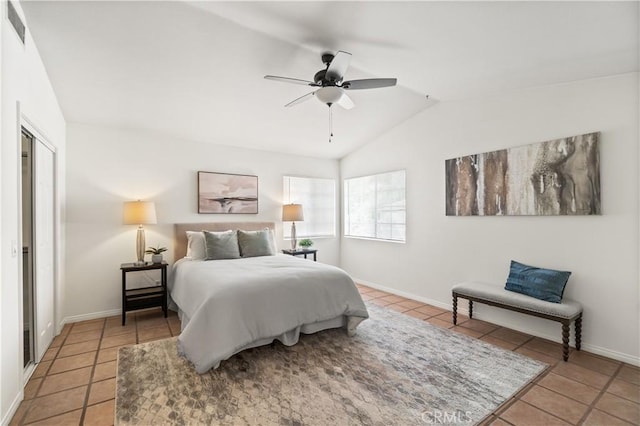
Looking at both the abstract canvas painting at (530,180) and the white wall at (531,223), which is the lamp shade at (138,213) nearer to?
the white wall at (531,223)

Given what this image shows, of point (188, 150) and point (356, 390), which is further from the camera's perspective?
point (188, 150)

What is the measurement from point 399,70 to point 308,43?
1033 millimetres

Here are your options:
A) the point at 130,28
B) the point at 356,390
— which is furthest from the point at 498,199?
the point at 130,28

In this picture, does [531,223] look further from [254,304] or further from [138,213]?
[138,213]

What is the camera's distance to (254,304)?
8.89 feet

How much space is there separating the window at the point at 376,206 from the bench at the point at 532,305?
1618mm

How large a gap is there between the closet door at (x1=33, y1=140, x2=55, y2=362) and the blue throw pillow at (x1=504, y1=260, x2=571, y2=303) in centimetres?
472

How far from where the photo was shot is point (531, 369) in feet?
8.61

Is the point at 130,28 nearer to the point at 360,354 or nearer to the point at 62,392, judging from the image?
the point at 62,392

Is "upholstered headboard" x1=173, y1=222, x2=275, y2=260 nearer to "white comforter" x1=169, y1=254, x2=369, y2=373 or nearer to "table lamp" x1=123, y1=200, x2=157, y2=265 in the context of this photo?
"table lamp" x1=123, y1=200, x2=157, y2=265

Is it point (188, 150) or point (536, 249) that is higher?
point (188, 150)

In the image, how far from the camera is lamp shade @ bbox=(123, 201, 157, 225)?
3.80 metres

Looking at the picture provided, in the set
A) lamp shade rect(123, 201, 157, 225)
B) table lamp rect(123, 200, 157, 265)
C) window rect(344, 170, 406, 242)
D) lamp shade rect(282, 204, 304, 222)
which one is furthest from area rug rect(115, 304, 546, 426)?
lamp shade rect(282, 204, 304, 222)
